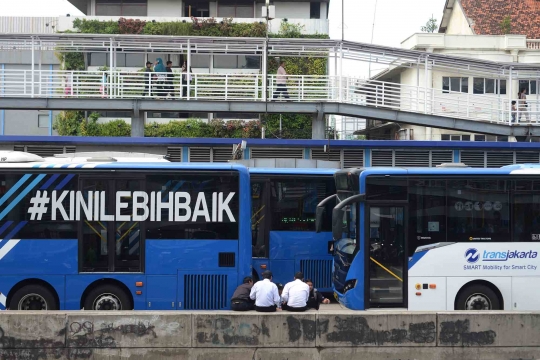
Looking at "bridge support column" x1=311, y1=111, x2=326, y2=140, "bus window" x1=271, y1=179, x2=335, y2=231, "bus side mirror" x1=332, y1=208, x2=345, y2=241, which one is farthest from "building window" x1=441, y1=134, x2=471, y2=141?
"bus side mirror" x1=332, y1=208, x2=345, y2=241

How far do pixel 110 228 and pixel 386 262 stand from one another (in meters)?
5.50

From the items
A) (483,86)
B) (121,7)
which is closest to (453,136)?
(483,86)

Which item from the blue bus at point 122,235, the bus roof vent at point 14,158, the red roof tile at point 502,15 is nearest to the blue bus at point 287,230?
the blue bus at point 122,235

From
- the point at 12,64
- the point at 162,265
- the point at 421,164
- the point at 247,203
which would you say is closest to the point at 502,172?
the point at 247,203

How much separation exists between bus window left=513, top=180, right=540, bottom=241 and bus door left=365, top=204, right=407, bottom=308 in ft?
7.83

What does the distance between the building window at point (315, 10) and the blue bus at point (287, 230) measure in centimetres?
3165

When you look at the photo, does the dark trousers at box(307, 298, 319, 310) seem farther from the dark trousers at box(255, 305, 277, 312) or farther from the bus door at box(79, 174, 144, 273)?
the bus door at box(79, 174, 144, 273)

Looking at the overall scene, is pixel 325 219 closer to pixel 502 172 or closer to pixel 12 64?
pixel 502 172

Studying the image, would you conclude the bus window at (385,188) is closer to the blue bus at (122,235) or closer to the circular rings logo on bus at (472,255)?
the circular rings logo on bus at (472,255)

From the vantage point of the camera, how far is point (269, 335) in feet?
36.8

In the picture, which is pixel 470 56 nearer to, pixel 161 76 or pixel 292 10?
pixel 292 10

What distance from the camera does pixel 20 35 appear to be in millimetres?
31688

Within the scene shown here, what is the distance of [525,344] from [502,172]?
188 inches

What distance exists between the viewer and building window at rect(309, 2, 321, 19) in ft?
157
